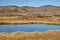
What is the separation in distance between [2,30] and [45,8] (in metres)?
1.90

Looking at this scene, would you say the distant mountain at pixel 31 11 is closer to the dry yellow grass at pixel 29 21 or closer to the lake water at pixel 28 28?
the dry yellow grass at pixel 29 21

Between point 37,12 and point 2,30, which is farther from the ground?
point 37,12

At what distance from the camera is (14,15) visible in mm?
7754

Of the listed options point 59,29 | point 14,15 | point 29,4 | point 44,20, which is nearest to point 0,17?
point 14,15

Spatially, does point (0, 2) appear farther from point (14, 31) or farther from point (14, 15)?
point (14, 31)

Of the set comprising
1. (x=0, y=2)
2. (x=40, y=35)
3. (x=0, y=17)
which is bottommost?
(x=40, y=35)

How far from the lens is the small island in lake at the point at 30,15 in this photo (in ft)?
25.2

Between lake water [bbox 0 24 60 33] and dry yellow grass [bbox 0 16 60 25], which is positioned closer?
lake water [bbox 0 24 60 33]

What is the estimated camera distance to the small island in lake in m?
7.68

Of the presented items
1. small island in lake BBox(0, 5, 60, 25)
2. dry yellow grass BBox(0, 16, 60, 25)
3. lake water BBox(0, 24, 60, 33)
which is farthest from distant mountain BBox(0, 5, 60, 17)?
lake water BBox(0, 24, 60, 33)

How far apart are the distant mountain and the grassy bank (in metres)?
0.88

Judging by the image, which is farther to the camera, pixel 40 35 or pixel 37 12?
pixel 37 12

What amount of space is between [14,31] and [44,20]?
52.0 inches

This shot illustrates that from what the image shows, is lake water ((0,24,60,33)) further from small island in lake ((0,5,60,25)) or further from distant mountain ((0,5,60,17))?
distant mountain ((0,5,60,17))
